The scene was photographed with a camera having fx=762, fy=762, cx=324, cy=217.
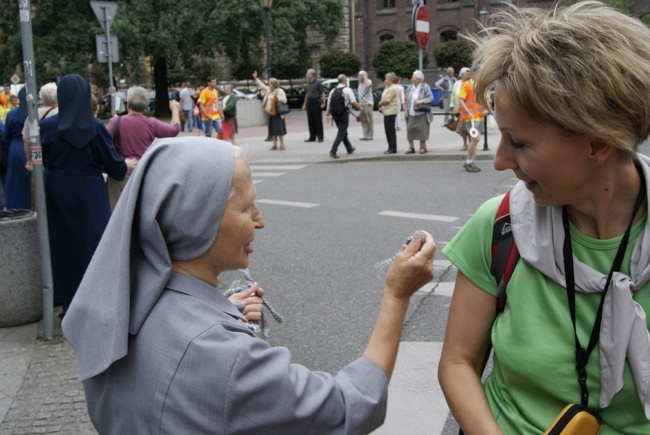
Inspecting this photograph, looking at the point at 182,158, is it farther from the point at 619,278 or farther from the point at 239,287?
the point at 619,278

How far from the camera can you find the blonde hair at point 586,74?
1.52m

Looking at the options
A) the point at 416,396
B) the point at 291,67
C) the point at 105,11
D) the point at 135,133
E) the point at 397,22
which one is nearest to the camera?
the point at 416,396

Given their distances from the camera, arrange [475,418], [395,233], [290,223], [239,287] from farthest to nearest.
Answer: [290,223] < [395,233] < [239,287] < [475,418]

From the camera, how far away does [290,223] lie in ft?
31.6

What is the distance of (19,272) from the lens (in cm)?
574

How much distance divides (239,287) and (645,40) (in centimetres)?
131

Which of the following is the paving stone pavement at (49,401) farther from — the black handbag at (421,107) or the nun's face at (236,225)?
the black handbag at (421,107)

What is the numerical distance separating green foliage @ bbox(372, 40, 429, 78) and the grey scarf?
47611 millimetres

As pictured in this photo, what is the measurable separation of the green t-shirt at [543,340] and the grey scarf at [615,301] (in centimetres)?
3

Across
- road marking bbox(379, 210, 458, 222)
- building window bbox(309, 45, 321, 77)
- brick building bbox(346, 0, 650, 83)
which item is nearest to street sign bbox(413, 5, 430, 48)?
road marking bbox(379, 210, 458, 222)

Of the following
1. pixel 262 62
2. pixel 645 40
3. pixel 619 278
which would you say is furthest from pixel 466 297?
pixel 262 62

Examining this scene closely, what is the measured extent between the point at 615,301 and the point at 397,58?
48.6 meters

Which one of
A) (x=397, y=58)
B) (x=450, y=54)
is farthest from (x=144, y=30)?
(x=450, y=54)

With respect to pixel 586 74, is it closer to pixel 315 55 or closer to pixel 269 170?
pixel 269 170
